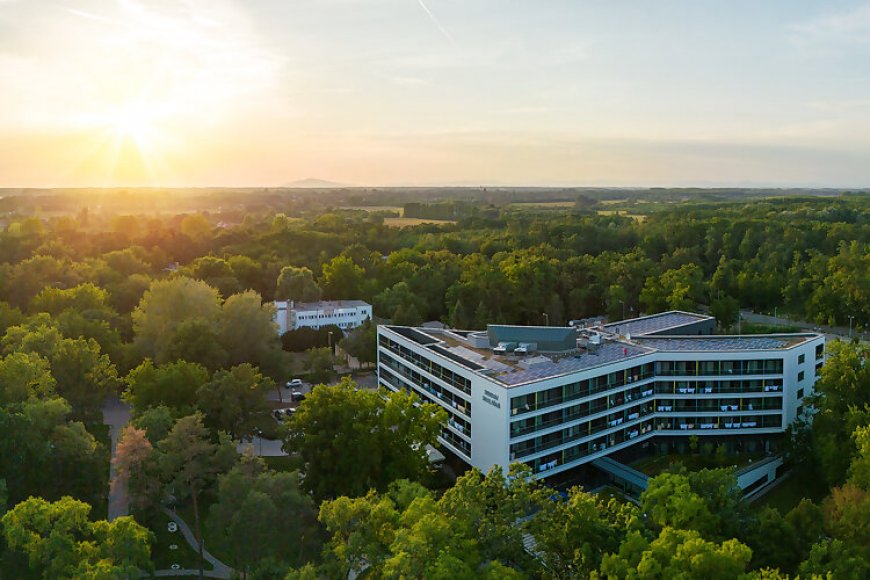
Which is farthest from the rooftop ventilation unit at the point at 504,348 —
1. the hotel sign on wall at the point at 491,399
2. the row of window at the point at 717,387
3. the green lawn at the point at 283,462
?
the green lawn at the point at 283,462

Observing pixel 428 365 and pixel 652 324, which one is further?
pixel 652 324

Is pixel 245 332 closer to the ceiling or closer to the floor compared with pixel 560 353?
closer to the floor

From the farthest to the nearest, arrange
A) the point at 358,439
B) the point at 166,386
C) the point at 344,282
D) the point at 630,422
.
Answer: the point at 344,282
the point at 166,386
the point at 630,422
the point at 358,439

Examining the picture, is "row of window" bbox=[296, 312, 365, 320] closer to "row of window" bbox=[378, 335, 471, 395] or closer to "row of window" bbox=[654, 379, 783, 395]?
"row of window" bbox=[378, 335, 471, 395]

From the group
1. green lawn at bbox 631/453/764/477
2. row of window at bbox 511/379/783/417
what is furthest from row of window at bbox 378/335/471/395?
green lawn at bbox 631/453/764/477

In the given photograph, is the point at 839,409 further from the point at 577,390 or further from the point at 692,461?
the point at 577,390

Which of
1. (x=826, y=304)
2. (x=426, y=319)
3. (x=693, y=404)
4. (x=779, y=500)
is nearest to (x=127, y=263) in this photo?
(x=426, y=319)

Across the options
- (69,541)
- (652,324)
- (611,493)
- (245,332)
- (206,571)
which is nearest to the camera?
(69,541)

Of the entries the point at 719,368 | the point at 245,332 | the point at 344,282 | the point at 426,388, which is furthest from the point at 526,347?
the point at 344,282
